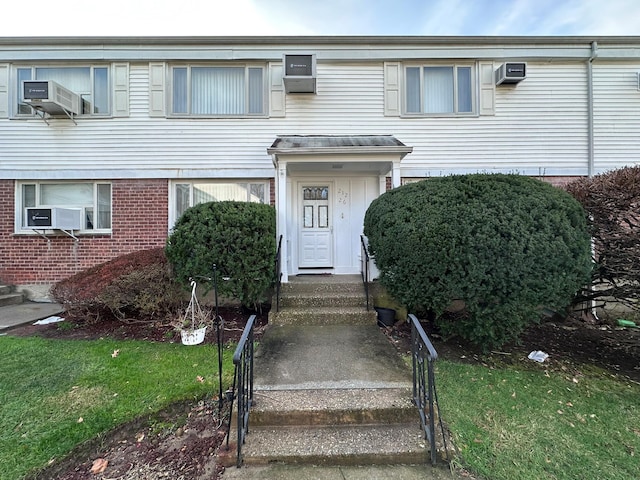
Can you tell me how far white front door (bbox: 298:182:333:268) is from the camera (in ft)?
23.0

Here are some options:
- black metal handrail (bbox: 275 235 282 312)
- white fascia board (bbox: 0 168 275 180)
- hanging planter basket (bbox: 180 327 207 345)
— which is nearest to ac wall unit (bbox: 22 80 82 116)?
white fascia board (bbox: 0 168 275 180)

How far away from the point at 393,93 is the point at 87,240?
7850 mm

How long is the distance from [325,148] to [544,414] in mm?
4740

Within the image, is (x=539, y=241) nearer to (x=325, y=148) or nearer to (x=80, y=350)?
(x=325, y=148)

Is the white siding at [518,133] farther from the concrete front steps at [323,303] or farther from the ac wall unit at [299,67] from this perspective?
the concrete front steps at [323,303]

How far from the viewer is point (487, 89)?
7.23 m

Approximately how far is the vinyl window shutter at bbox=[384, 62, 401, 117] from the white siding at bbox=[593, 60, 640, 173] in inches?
183

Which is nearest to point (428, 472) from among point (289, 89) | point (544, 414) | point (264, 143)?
point (544, 414)

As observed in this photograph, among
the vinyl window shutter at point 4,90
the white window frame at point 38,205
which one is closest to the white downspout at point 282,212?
the white window frame at point 38,205

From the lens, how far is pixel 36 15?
27.0ft

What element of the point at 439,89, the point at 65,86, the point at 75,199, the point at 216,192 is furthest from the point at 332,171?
the point at 65,86

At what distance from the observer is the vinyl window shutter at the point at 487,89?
722 centimetres

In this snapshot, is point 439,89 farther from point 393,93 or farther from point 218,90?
point 218,90

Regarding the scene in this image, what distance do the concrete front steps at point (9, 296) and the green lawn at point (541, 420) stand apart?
8.57 meters
